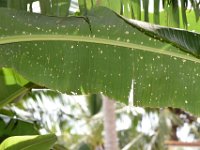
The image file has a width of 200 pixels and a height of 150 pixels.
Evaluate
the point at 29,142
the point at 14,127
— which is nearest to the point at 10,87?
the point at 29,142

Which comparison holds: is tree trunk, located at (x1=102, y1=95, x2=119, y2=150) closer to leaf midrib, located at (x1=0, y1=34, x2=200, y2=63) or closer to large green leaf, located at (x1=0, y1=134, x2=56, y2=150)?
large green leaf, located at (x1=0, y1=134, x2=56, y2=150)

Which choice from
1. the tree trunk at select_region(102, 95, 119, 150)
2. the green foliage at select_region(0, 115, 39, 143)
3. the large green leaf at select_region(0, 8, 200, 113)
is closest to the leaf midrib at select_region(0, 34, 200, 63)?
the large green leaf at select_region(0, 8, 200, 113)

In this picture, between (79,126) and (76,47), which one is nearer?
(76,47)

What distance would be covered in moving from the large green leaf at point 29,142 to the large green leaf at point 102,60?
12.9 inches

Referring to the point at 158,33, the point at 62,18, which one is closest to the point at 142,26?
the point at 158,33

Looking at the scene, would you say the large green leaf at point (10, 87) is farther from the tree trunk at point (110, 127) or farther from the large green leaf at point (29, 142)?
the tree trunk at point (110, 127)

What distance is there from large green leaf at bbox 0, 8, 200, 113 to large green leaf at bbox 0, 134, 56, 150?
0.33 m

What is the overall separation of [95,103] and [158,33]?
22.7ft

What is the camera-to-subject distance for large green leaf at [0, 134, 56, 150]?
6.28 ft

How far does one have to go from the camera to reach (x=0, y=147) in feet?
6.29

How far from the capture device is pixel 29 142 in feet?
6.35

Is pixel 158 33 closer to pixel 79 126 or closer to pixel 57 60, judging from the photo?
pixel 57 60

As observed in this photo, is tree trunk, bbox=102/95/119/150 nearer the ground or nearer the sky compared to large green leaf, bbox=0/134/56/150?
nearer the ground

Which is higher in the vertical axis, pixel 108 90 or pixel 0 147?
pixel 108 90
